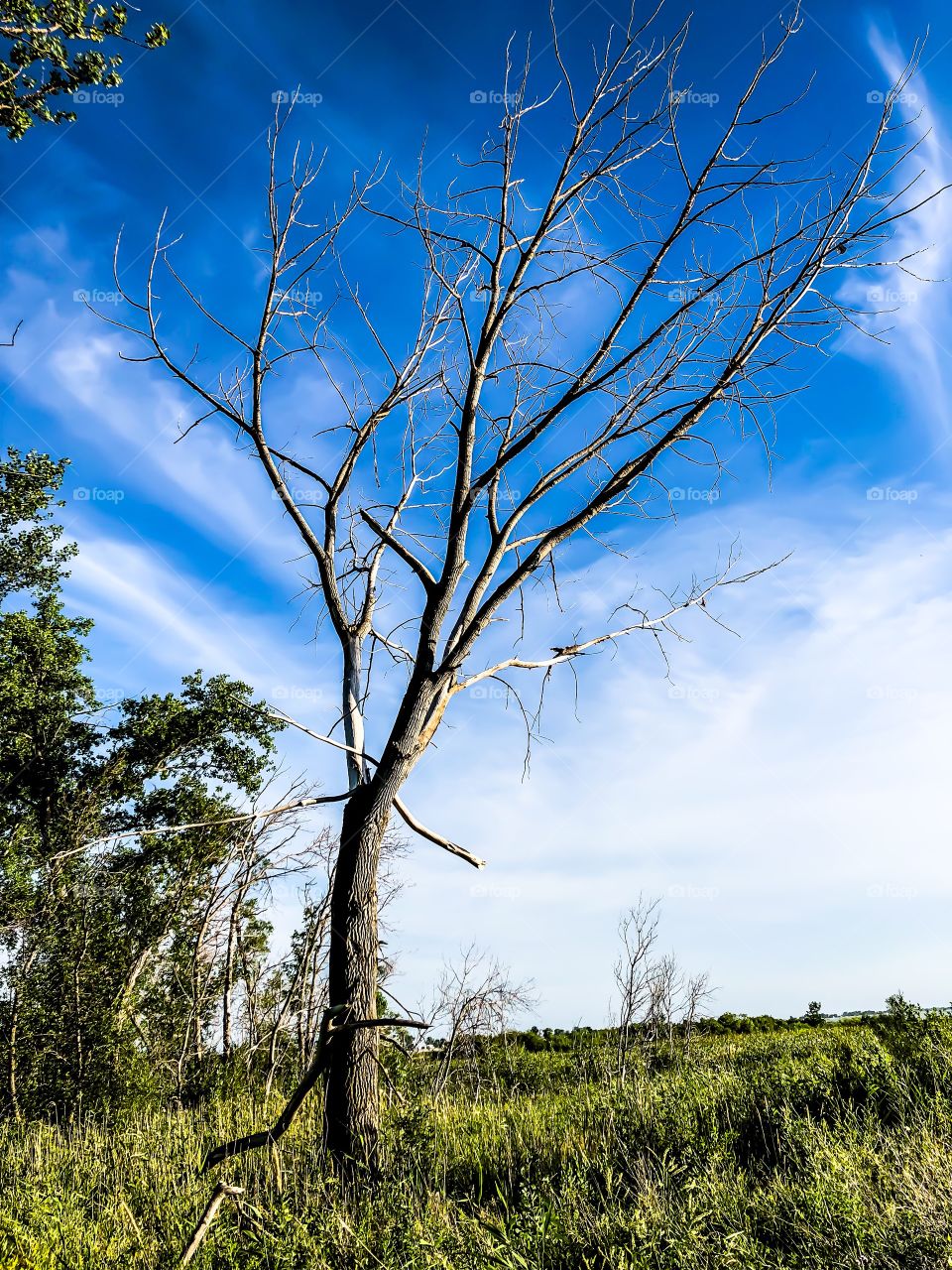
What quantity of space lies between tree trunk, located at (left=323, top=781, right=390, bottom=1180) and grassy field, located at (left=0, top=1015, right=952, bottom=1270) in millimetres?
197

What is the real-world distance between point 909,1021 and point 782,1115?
2.33 m

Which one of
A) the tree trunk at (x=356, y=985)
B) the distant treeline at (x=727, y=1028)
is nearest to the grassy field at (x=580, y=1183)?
the tree trunk at (x=356, y=985)

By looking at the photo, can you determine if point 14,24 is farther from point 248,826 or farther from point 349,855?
point 349,855

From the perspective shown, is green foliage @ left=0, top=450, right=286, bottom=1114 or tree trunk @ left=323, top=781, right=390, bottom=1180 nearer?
tree trunk @ left=323, top=781, right=390, bottom=1180

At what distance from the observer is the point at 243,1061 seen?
24.3ft

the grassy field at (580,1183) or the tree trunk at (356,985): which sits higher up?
the tree trunk at (356,985)

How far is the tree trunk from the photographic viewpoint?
4.37m

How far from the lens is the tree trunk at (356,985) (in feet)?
14.3

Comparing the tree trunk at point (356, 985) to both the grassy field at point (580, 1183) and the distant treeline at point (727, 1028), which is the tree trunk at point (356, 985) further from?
the distant treeline at point (727, 1028)

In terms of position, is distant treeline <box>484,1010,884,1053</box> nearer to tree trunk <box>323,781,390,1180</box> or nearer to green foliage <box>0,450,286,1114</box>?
green foliage <box>0,450,286,1114</box>

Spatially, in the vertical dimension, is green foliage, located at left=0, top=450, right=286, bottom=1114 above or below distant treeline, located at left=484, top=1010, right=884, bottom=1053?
above

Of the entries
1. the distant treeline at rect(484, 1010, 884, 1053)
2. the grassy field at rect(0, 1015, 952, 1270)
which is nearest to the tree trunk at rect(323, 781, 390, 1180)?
the grassy field at rect(0, 1015, 952, 1270)

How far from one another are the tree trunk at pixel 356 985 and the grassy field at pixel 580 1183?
20 centimetres

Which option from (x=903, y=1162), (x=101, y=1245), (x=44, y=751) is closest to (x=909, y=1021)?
(x=903, y=1162)
